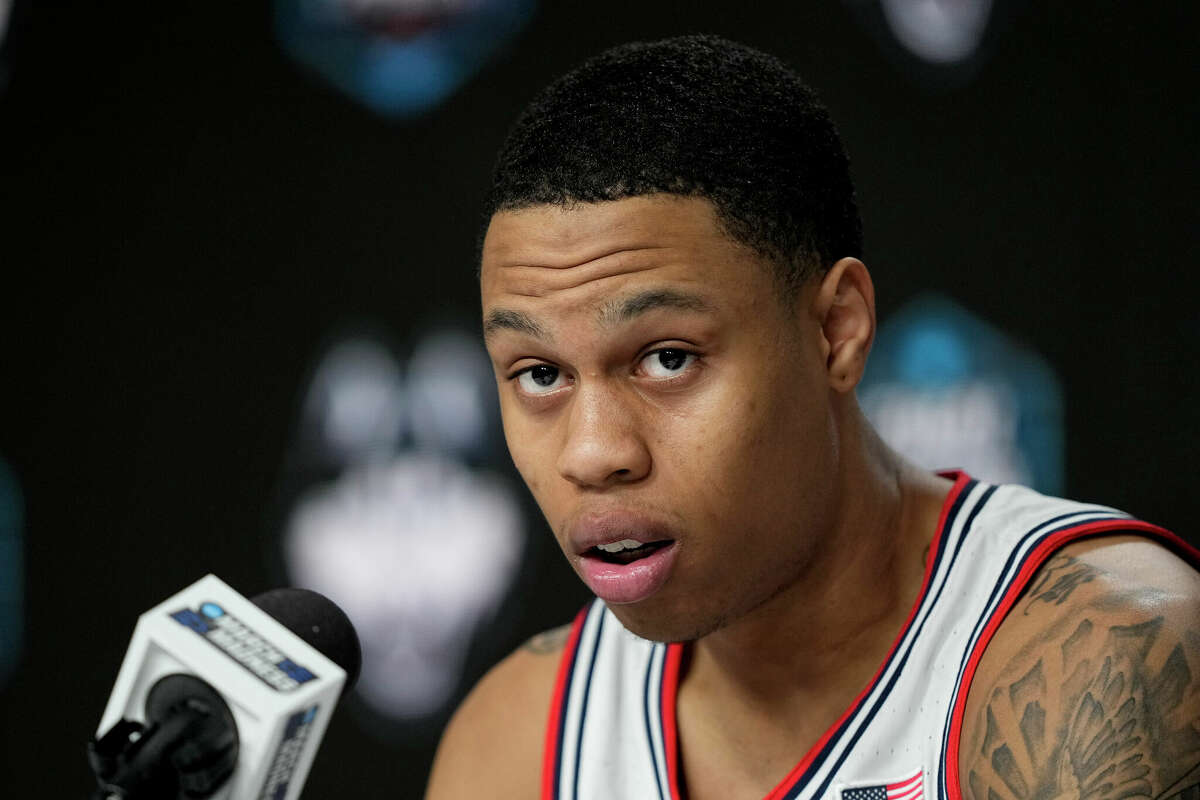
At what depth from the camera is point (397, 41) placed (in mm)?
2695

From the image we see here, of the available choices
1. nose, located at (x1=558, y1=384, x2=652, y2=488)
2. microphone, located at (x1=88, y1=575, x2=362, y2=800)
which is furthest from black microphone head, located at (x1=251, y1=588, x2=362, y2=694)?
nose, located at (x1=558, y1=384, x2=652, y2=488)

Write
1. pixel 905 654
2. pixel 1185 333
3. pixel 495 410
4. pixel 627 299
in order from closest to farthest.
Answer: pixel 627 299 → pixel 905 654 → pixel 1185 333 → pixel 495 410

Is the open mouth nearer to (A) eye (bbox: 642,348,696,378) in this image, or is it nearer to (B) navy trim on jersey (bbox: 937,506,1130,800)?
(A) eye (bbox: 642,348,696,378)

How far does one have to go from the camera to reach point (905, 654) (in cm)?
127

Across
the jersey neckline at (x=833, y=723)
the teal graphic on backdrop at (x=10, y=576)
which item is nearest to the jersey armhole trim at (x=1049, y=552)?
the jersey neckline at (x=833, y=723)

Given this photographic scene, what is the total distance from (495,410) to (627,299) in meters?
1.54

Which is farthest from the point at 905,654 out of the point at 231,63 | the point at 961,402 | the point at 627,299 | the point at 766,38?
the point at 231,63

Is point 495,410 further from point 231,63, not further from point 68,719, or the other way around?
point 68,719

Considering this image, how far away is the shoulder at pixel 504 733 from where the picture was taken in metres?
1.48

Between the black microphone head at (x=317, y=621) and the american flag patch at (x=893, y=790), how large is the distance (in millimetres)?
560

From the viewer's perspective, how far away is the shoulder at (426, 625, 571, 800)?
1.48m

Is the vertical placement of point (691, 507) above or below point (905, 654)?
above

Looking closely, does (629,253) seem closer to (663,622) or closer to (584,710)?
(663,622)

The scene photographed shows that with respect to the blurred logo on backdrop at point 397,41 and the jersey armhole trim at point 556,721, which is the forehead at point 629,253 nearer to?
the jersey armhole trim at point 556,721
